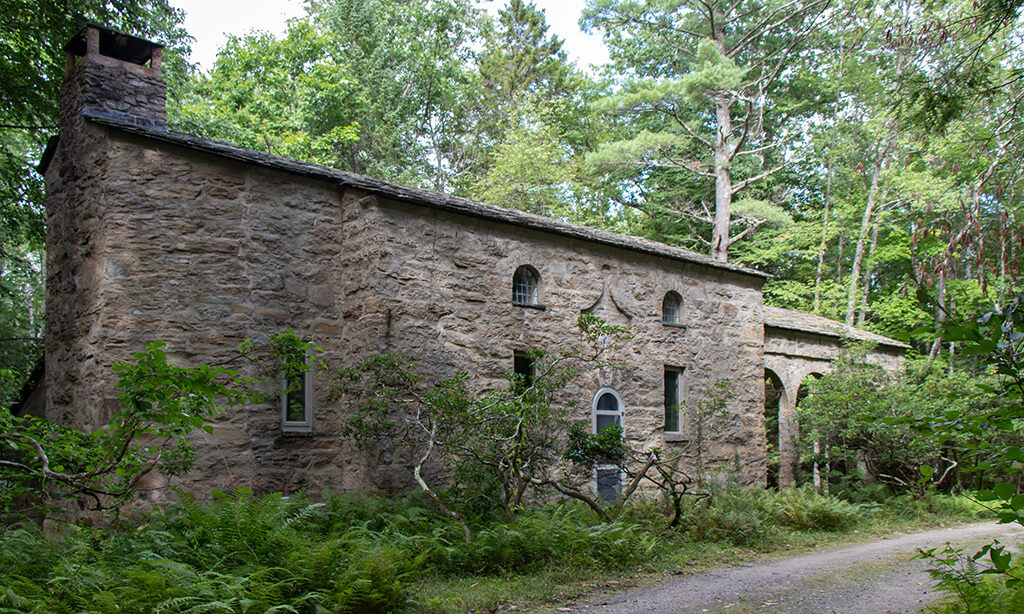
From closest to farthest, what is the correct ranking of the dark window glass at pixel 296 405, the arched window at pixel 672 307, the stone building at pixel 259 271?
1. the stone building at pixel 259 271
2. the dark window glass at pixel 296 405
3. the arched window at pixel 672 307

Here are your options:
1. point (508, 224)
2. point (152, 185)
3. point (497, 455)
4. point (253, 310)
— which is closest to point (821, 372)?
point (508, 224)

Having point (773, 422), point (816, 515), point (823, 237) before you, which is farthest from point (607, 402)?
point (823, 237)

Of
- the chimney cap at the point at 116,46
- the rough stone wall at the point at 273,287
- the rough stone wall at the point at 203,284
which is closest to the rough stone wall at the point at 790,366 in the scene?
the rough stone wall at the point at 273,287

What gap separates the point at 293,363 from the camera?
23.9 ft

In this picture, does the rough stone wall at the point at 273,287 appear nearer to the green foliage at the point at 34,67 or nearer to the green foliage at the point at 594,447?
the green foliage at the point at 594,447

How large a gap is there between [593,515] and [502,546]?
219 centimetres

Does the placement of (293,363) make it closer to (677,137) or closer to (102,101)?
(102,101)

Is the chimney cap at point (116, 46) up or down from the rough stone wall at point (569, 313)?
up

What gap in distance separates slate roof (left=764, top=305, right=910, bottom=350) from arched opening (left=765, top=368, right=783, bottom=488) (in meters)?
1.12

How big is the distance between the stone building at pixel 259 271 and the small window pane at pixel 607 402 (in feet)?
0.10

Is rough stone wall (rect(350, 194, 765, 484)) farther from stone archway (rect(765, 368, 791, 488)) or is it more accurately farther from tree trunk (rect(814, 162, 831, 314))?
tree trunk (rect(814, 162, 831, 314))

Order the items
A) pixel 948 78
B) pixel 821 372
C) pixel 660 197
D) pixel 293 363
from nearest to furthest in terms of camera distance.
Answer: pixel 948 78 < pixel 293 363 < pixel 821 372 < pixel 660 197

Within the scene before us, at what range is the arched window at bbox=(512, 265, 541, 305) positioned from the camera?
11.5 meters

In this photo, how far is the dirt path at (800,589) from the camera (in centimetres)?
635
